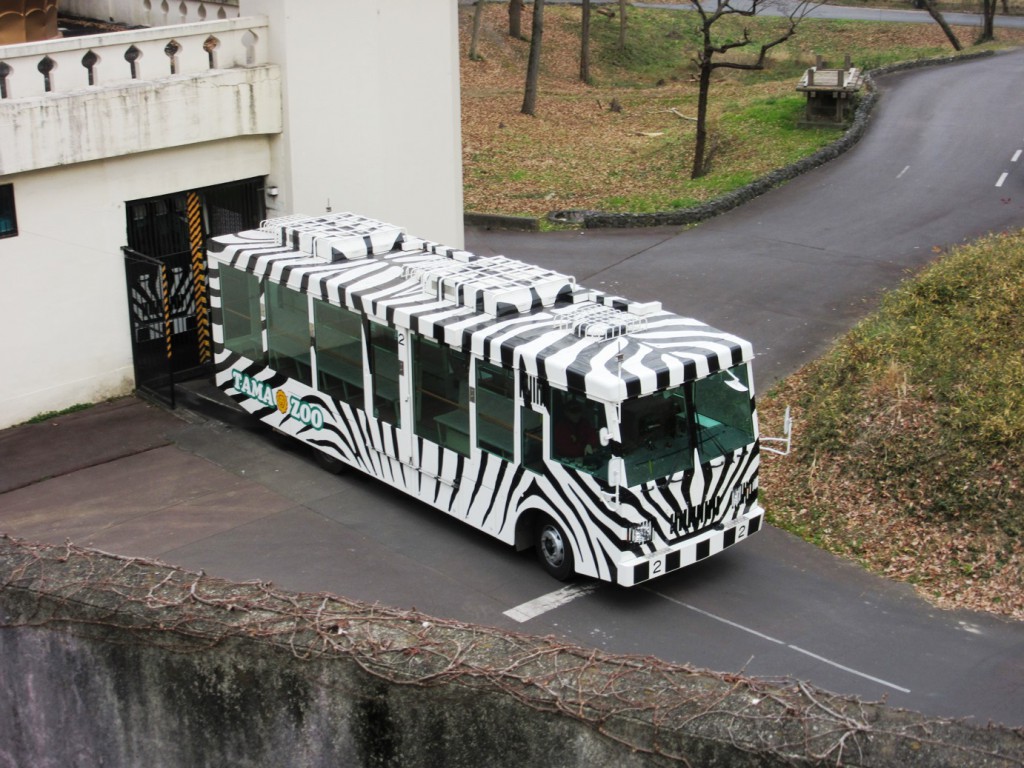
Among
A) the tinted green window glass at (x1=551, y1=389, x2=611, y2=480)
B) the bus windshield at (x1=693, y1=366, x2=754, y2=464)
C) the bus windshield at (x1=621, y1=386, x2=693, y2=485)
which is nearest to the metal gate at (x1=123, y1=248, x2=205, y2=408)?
the tinted green window glass at (x1=551, y1=389, x2=611, y2=480)

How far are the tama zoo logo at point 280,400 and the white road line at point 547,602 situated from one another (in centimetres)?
400

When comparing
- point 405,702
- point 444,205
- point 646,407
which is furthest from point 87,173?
point 405,702

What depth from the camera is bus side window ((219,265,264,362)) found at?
1596 cm

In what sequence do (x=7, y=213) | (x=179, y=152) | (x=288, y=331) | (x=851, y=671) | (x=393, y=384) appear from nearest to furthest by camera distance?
(x=851, y=671)
(x=393, y=384)
(x=288, y=331)
(x=7, y=213)
(x=179, y=152)

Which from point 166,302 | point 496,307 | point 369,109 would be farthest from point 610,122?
point 496,307

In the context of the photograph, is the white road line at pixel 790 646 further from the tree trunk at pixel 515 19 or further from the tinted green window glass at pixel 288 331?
the tree trunk at pixel 515 19

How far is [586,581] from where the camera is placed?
13078 millimetres

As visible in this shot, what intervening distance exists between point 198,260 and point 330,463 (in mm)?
4321

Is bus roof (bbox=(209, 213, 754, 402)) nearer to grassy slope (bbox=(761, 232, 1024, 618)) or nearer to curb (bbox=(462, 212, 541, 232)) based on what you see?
grassy slope (bbox=(761, 232, 1024, 618))

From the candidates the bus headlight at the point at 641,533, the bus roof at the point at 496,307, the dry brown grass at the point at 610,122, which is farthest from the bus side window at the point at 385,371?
the dry brown grass at the point at 610,122

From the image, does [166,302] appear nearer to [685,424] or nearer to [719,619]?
[685,424]

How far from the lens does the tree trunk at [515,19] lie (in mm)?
54125

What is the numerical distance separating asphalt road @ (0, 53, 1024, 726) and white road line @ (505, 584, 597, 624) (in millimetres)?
26

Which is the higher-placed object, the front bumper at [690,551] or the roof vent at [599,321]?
the roof vent at [599,321]
